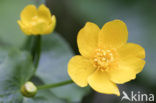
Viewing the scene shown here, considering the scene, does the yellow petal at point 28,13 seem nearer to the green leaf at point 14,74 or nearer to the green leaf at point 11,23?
the green leaf at point 14,74

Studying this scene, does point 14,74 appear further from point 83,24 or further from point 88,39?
point 83,24

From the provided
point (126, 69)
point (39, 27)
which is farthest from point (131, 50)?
point (39, 27)

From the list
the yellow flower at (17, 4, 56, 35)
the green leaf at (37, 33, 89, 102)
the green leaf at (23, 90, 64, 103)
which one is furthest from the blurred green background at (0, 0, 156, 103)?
the yellow flower at (17, 4, 56, 35)

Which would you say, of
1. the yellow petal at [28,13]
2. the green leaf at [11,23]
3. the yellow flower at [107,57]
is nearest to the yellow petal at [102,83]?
the yellow flower at [107,57]

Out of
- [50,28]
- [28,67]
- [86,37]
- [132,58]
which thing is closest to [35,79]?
[28,67]

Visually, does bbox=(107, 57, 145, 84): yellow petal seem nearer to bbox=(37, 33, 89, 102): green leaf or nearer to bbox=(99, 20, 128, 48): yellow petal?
bbox=(99, 20, 128, 48): yellow petal
